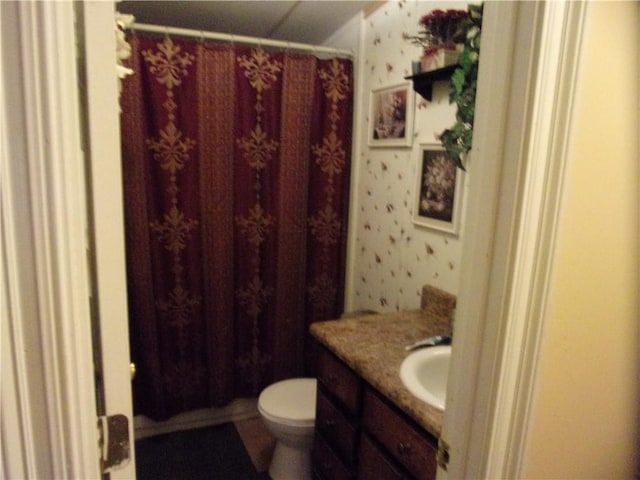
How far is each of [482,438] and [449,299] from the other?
105 cm

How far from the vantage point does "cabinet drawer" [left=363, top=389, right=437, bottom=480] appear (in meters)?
1.12

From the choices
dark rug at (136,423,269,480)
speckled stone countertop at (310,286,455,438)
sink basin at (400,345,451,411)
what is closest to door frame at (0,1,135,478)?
speckled stone countertop at (310,286,455,438)

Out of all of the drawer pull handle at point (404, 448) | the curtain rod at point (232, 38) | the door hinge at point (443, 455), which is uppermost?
the curtain rod at point (232, 38)

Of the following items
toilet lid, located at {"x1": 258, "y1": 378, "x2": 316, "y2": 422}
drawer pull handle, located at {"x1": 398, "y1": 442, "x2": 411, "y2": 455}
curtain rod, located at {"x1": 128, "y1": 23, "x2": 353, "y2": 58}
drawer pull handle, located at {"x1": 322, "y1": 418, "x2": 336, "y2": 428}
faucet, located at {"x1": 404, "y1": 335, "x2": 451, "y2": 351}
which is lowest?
toilet lid, located at {"x1": 258, "y1": 378, "x2": 316, "y2": 422}

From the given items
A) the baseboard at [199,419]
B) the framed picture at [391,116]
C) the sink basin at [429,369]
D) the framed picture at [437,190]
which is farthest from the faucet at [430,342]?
the baseboard at [199,419]

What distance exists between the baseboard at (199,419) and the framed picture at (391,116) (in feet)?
5.18

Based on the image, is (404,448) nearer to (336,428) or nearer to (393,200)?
(336,428)

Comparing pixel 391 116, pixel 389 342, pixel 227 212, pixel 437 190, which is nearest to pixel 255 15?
pixel 391 116

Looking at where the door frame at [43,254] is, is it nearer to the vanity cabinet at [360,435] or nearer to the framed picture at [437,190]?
the vanity cabinet at [360,435]

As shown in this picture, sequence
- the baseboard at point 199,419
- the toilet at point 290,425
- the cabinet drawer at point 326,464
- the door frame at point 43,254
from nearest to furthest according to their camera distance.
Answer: the door frame at point 43,254, the cabinet drawer at point 326,464, the toilet at point 290,425, the baseboard at point 199,419

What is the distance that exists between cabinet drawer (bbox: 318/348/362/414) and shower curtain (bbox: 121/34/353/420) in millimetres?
781

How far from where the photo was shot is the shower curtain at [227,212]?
1980mm

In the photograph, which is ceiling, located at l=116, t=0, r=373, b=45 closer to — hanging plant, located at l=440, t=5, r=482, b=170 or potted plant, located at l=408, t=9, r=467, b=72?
potted plant, located at l=408, t=9, r=467, b=72

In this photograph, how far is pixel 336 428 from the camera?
5.11 ft
